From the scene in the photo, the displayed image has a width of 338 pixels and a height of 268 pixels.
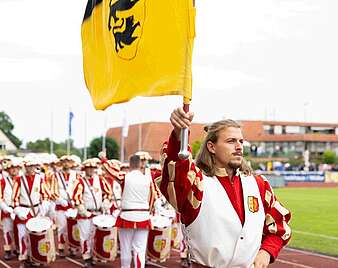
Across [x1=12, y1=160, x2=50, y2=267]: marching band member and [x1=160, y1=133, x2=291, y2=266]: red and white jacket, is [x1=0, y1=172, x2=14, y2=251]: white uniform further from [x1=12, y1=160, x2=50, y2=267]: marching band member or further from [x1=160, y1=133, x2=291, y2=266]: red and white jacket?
[x1=160, y1=133, x2=291, y2=266]: red and white jacket

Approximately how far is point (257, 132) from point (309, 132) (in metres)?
11.8

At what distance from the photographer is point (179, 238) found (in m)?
14.0

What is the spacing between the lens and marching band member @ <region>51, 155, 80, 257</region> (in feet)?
48.5

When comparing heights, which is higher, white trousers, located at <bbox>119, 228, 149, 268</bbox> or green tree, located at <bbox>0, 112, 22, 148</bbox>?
white trousers, located at <bbox>119, 228, 149, 268</bbox>

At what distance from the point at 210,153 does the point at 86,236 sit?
8.95 metres

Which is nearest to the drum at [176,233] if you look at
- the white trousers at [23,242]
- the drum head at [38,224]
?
the drum head at [38,224]

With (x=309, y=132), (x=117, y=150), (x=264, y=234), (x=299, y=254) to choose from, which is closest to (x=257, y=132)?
(x=309, y=132)

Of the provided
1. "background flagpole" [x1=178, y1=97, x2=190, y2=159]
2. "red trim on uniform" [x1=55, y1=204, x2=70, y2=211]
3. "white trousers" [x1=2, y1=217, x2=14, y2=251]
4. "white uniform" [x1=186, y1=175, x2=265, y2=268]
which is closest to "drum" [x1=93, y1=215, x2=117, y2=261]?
"white trousers" [x1=2, y1=217, x2=14, y2=251]

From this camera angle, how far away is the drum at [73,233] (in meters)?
13.9

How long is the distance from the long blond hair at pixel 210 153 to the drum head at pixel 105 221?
8000 millimetres

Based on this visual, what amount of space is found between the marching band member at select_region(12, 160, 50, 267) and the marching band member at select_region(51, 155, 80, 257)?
42.9 inches

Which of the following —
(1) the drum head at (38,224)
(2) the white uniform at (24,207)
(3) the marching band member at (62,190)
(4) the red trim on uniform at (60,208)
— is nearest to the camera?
(1) the drum head at (38,224)

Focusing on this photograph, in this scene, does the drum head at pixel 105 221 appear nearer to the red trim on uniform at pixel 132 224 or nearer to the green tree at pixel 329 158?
the red trim on uniform at pixel 132 224

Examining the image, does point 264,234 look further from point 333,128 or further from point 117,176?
point 333,128
